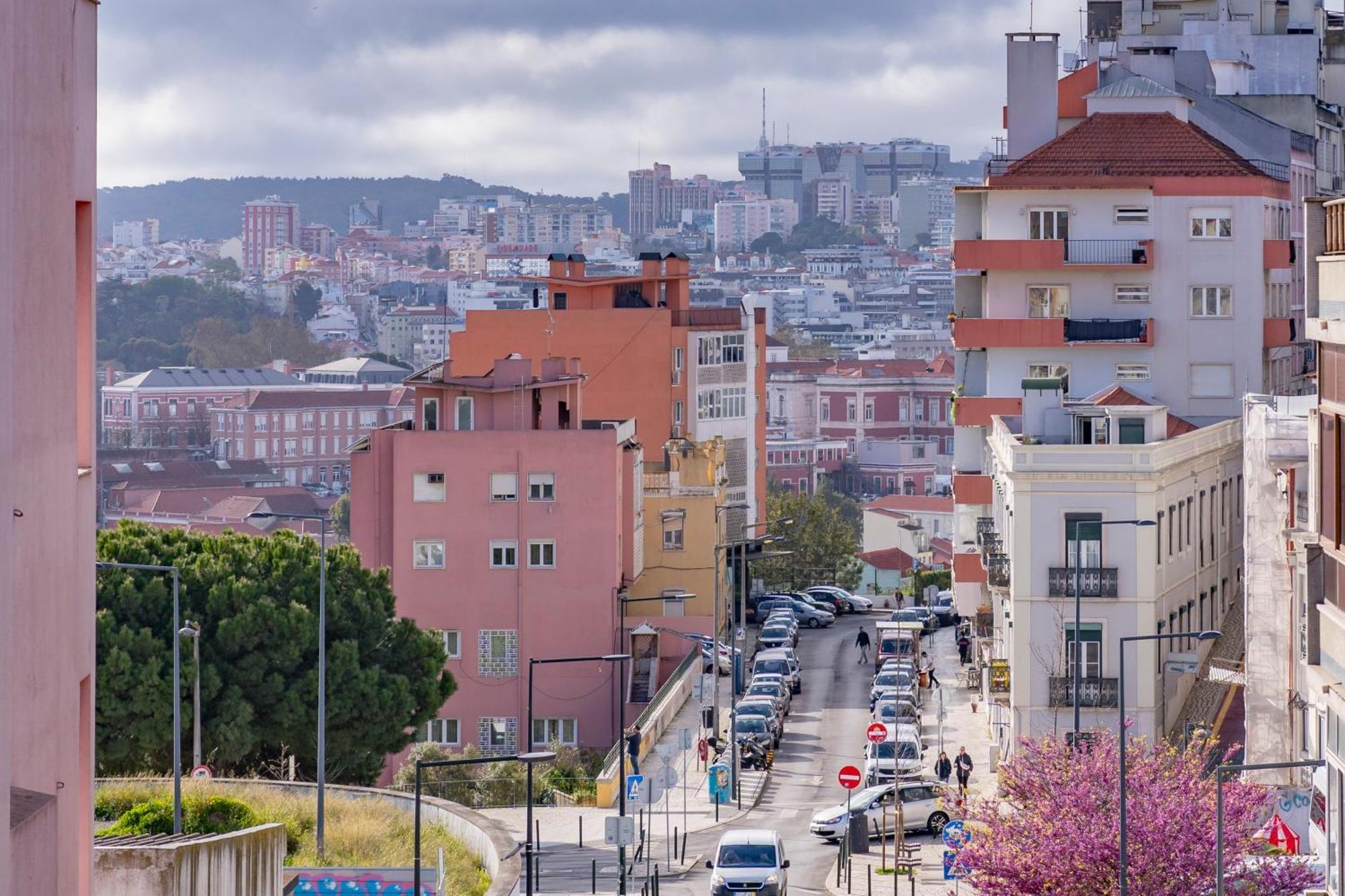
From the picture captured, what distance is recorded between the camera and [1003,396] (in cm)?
6175

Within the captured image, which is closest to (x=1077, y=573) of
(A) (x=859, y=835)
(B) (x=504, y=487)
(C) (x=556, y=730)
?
(A) (x=859, y=835)

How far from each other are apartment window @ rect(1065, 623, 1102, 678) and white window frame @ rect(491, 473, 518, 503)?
27.4 m

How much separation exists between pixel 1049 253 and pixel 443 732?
2208 cm

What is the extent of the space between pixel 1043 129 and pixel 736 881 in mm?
34374

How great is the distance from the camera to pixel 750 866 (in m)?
36.5

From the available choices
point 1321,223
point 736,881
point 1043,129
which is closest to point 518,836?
point 736,881

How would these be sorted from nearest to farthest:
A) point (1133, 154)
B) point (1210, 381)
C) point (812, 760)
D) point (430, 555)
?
point (812, 760) → point (1133, 154) → point (1210, 381) → point (430, 555)

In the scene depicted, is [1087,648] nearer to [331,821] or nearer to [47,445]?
[331,821]

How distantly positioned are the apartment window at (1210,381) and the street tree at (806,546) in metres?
35.3

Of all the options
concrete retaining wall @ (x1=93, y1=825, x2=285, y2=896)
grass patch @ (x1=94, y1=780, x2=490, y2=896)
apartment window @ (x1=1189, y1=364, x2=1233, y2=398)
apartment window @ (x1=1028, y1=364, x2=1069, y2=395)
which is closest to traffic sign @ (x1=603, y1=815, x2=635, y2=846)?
grass patch @ (x1=94, y1=780, x2=490, y2=896)

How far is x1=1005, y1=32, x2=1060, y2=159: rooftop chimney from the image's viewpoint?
65.1 m

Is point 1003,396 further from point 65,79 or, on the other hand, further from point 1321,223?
point 65,79

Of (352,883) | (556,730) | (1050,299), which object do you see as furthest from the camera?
(556,730)

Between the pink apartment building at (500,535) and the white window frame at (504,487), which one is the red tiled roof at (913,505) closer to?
the pink apartment building at (500,535)
